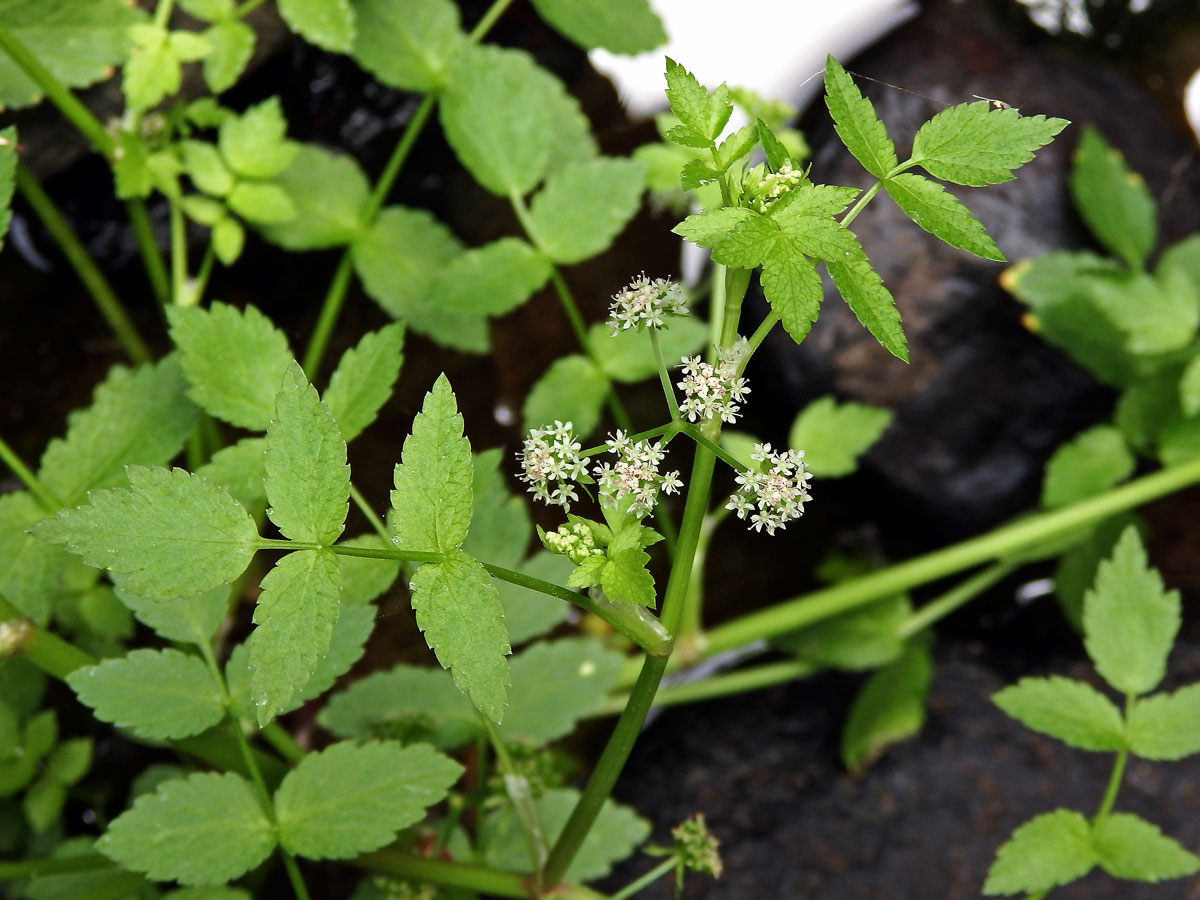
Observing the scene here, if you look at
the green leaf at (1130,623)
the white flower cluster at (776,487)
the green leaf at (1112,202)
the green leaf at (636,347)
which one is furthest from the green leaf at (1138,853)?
the green leaf at (1112,202)

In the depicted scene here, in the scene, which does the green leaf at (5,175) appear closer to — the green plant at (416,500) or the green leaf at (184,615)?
the green plant at (416,500)

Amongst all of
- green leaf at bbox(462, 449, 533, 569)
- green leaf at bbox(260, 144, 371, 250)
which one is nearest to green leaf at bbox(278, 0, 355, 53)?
green leaf at bbox(260, 144, 371, 250)

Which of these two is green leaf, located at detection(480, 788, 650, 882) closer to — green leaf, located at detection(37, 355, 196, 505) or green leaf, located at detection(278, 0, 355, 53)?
green leaf, located at detection(37, 355, 196, 505)

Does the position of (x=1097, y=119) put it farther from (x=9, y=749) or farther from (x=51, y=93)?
(x=9, y=749)

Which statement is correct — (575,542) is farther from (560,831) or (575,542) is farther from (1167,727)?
(1167,727)

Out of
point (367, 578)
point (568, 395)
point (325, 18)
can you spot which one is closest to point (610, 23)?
point (325, 18)

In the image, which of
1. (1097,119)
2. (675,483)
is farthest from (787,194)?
(1097,119)
